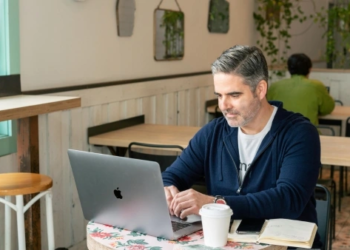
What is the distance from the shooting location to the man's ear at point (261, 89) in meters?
2.21

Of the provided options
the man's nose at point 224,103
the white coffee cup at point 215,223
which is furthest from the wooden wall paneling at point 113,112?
the white coffee cup at point 215,223

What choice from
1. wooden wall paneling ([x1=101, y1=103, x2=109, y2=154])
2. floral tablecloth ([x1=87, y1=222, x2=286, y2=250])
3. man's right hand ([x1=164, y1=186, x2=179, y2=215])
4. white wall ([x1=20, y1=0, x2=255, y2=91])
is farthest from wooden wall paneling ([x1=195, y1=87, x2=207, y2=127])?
floral tablecloth ([x1=87, y1=222, x2=286, y2=250])

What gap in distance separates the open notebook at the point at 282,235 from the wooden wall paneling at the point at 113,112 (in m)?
2.61

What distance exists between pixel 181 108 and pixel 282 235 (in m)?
3.77

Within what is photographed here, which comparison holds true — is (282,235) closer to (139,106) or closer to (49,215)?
(49,215)

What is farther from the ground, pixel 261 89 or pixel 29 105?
pixel 261 89

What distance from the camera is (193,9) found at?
5.73 metres

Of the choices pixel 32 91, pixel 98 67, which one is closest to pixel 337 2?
pixel 98 67

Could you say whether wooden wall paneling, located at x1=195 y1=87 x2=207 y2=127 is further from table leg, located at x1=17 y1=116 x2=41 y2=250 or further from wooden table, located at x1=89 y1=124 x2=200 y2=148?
table leg, located at x1=17 y1=116 x2=41 y2=250

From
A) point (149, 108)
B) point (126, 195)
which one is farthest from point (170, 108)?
point (126, 195)

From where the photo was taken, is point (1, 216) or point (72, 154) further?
point (1, 216)

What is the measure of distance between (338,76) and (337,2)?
3.39m

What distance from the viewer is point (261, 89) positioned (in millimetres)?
2219

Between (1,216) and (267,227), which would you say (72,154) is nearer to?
(267,227)
